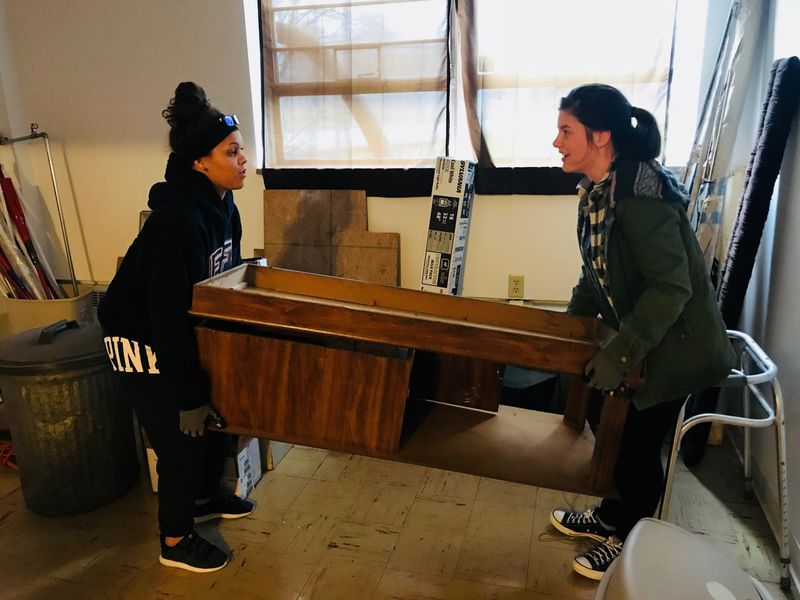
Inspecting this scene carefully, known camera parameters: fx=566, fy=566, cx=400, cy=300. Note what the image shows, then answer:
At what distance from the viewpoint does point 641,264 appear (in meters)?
1.24

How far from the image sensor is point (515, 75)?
2568 millimetres

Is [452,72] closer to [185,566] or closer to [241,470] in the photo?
[241,470]

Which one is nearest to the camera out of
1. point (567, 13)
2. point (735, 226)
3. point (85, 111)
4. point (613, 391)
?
point (613, 391)

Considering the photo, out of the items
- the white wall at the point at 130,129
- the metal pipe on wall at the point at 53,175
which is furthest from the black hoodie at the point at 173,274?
the metal pipe on wall at the point at 53,175

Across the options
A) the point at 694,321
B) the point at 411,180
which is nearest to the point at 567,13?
the point at 411,180

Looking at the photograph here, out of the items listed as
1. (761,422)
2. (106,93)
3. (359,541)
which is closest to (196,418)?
(359,541)

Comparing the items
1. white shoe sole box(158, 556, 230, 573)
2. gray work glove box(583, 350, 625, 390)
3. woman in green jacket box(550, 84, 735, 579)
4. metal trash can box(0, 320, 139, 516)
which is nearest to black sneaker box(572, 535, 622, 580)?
woman in green jacket box(550, 84, 735, 579)

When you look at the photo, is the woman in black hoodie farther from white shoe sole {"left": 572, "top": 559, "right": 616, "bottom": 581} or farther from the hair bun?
white shoe sole {"left": 572, "top": 559, "right": 616, "bottom": 581}

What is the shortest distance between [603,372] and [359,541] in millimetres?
1058

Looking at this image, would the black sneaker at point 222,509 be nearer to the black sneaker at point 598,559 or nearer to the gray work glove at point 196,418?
the gray work glove at point 196,418

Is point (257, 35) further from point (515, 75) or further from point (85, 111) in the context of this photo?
point (515, 75)

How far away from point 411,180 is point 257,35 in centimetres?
108

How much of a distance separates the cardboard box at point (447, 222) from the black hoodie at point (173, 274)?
3.79ft

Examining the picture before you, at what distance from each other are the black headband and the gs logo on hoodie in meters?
0.26
